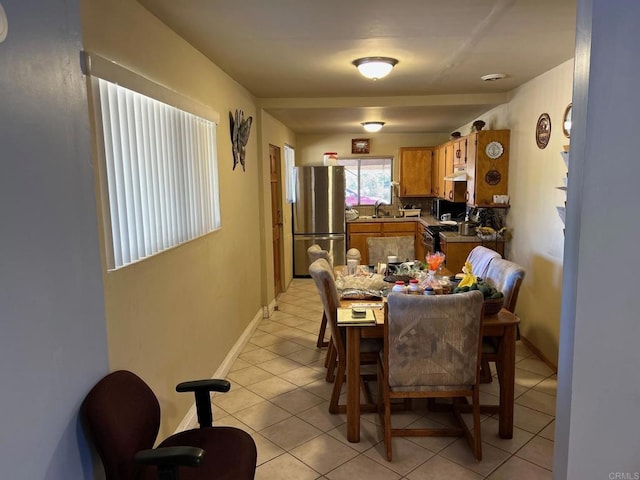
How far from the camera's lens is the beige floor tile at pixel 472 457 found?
2359mm

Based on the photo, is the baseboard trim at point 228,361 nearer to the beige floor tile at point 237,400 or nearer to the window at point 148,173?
the beige floor tile at point 237,400

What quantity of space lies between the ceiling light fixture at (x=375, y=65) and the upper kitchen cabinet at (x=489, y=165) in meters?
1.86

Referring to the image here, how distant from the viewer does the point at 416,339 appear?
229 centimetres

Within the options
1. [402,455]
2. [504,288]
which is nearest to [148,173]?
[402,455]


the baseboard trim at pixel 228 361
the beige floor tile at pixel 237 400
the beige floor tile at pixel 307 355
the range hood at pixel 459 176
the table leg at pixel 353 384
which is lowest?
the beige floor tile at pixel 307 355

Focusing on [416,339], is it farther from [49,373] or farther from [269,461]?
[49,373]

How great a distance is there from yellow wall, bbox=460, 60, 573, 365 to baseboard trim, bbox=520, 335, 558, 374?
3 cm

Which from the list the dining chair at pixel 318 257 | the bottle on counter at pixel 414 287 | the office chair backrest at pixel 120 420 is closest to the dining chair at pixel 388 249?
the dining chair at pixel 318 257

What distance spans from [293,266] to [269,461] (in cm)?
482

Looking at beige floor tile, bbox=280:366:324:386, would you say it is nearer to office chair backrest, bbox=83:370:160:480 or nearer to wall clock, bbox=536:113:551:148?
Answer: office chair backrest, bbox=83:370:160:480

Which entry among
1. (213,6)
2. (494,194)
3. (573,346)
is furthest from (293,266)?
(573,346)

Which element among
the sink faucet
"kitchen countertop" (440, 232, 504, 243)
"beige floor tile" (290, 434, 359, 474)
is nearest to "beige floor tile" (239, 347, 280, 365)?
"beige floor tile" (290, 434, 359, 474)

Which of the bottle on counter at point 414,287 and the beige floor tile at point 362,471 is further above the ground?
the bottle on counter at point 414,287

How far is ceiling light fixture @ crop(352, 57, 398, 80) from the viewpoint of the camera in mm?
3080
